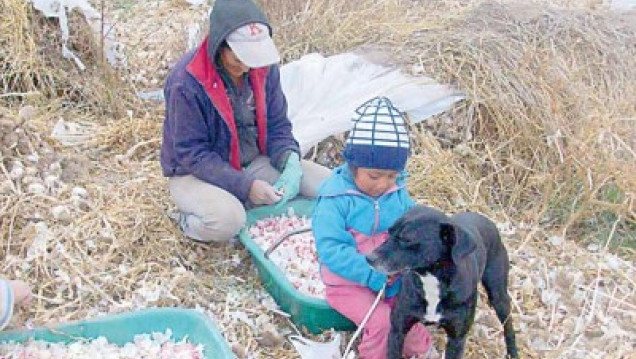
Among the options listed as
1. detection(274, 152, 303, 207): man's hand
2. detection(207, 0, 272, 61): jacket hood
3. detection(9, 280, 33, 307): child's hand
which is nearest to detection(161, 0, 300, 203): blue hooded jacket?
detection(207, 0, 272, 61): jacket hood

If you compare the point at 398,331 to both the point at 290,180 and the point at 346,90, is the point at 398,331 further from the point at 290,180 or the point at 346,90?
the point at 346,90

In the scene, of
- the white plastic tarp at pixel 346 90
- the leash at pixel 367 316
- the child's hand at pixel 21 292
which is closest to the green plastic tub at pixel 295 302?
the leash at pixel 367 316

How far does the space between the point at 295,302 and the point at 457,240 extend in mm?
744

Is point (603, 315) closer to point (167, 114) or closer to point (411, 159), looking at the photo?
point (411, 159)

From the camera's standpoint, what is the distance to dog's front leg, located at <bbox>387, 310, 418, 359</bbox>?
108 inches

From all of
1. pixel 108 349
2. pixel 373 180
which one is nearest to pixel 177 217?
pixel 108 349

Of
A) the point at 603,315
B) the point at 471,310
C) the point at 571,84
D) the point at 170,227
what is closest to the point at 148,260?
the point at 170,227

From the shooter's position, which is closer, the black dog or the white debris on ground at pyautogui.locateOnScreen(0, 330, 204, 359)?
the black dog

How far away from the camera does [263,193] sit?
3496 millimetres

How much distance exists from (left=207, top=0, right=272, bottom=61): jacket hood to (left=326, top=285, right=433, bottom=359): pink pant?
3.07ft

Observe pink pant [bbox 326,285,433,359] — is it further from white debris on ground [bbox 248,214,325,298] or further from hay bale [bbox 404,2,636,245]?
hay bale [bbox 404,2,636,245]

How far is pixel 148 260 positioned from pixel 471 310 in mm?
1239

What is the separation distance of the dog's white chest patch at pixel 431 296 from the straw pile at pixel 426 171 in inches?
18.7

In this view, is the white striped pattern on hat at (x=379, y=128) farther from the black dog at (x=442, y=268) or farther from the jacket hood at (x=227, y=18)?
the jacket hood at (x=227, y=18)
